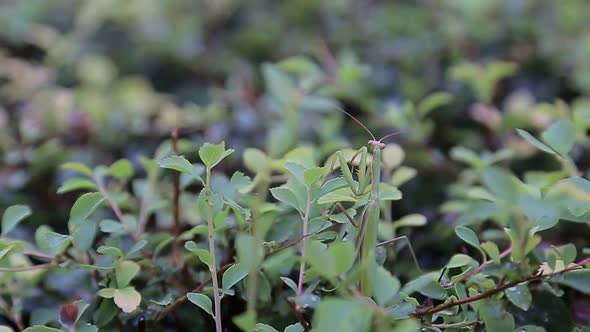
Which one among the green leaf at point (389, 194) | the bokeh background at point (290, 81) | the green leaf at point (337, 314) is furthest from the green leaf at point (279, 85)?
the green leaf at point (337, 314)

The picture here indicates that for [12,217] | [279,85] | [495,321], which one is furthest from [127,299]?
[279,85]

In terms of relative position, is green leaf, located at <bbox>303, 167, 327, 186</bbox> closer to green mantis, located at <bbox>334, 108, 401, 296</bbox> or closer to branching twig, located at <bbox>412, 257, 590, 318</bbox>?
green mantis, located at <bbox>334, 108, 401, 296</bbox>

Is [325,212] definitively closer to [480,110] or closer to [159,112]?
[480,110]

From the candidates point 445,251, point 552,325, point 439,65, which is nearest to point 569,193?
point 552,325

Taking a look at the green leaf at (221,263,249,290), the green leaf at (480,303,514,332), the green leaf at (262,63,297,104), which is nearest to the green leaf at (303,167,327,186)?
the green leaf at (221,263,249,290)

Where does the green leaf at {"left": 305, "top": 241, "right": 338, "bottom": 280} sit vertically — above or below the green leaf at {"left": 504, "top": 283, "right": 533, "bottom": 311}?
above

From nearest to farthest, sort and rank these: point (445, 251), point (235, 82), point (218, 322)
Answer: point (218, 322)
point (445, 251)
point (235, 82)
